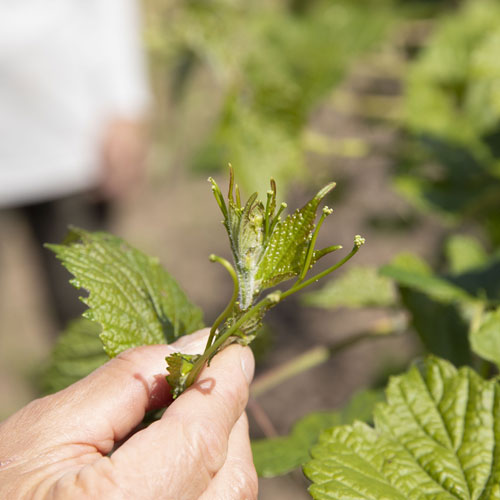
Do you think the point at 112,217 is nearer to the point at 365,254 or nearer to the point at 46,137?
the point at 46,137

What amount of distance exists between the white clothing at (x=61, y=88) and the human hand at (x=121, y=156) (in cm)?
5

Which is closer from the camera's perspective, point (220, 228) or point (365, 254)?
point (365, 254)

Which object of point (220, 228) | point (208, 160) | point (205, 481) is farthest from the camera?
point (220, 228)

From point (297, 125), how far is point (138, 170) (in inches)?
50.3

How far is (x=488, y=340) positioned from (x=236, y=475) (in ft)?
1.05

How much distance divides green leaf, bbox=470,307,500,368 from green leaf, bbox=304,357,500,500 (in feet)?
0.10

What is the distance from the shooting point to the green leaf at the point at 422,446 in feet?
1.84

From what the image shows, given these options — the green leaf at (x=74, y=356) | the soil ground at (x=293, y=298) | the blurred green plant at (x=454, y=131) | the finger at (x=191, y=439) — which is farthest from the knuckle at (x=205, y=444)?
the soil ground at (x=293, y=298)

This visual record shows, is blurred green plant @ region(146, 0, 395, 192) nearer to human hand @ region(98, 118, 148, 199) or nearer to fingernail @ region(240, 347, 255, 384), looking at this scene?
fingernail @ region(240, 347, 255, 384)

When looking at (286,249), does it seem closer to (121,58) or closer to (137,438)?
(137,438)

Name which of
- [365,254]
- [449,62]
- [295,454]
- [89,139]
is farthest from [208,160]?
[365,254]

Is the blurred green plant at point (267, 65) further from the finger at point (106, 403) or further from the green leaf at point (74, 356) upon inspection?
the finger at point (106, 403)

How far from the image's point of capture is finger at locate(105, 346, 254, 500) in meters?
0.47

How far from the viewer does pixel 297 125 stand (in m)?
1.31
